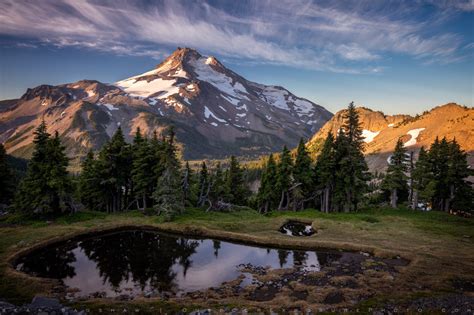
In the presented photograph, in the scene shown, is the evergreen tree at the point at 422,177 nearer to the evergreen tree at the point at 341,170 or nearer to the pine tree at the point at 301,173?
the evergreen tree at the point at 341,170

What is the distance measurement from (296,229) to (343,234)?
27.3 feet

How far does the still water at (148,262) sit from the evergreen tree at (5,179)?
31075mm

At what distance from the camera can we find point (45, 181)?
4672cm

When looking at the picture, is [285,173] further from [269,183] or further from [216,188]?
[216,188]

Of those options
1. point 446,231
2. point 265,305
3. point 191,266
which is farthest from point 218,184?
point 265,305

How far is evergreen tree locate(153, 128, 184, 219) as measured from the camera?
48.8 m

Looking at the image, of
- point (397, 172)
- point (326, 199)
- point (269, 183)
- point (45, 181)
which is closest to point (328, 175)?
point (326, 199)

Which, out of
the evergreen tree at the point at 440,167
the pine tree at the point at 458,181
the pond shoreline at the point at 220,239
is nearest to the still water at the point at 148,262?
the pond shoreline at the point at 220,239

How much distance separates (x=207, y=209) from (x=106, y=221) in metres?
17.7

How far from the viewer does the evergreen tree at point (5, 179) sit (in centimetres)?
5827

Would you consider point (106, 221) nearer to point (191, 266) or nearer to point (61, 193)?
point (61, 193)

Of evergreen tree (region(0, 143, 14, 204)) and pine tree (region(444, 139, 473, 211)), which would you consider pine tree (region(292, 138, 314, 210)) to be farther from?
evergreen tree (region(0, 143, 14, 204))

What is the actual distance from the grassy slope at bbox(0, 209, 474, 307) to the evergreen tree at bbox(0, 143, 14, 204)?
1579 centimetres

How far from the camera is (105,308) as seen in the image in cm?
2027
